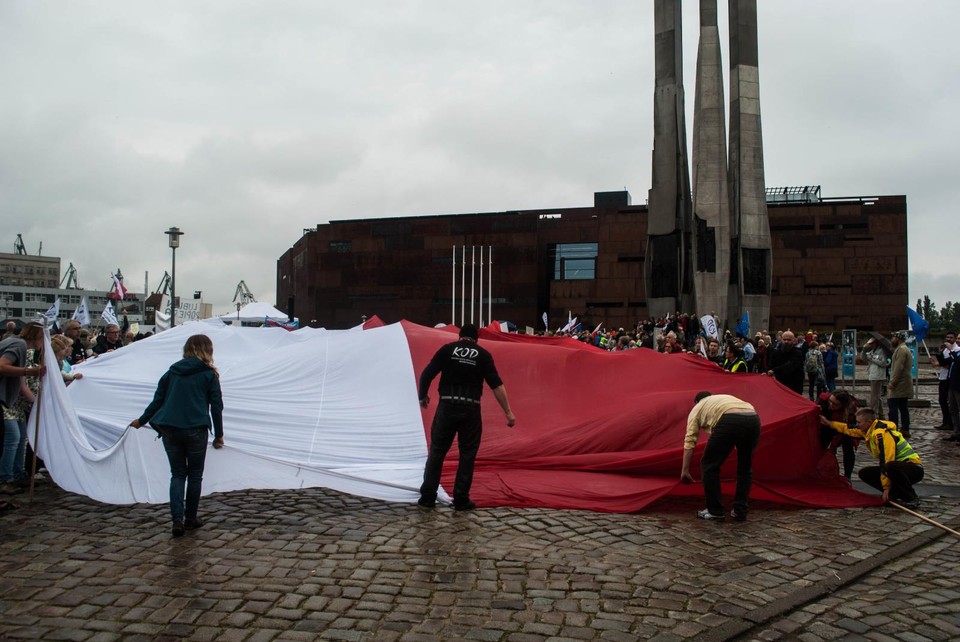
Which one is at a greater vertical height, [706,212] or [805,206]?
[805,206]

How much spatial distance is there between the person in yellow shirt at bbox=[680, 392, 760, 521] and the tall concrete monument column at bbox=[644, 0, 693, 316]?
21605 millimetres

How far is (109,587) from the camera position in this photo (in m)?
4.81

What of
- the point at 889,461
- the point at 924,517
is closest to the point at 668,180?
the point at 889,461

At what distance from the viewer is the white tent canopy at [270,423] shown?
281 inches

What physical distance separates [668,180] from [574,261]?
35.6 metres

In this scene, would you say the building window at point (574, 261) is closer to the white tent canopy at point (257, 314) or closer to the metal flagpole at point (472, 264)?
the metal flagpole at point (472, 264)

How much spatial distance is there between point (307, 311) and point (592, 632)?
236 ft

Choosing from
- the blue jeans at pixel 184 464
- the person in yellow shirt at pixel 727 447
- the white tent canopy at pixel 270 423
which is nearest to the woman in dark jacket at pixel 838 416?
the person in yellow shirt at pixel 727 447

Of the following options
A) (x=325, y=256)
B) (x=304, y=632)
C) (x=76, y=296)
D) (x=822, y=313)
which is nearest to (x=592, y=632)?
(x=304, y=632)

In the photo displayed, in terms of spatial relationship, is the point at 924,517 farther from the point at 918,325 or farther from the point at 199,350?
the point at 918,325

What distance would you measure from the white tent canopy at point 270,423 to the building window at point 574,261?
2078 inches

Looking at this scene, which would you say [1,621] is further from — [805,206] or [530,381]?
[805,206]

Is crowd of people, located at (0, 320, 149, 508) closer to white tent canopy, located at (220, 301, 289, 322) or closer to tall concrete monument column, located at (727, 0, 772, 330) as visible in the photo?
white tent canopy, located at (220, 301, 289, 322)

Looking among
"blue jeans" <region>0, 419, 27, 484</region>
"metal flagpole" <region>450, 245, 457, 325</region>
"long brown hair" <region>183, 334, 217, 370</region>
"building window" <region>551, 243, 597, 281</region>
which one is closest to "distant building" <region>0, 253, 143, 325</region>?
"metal flagpole" <region>450, 245, 457, 325</region>
